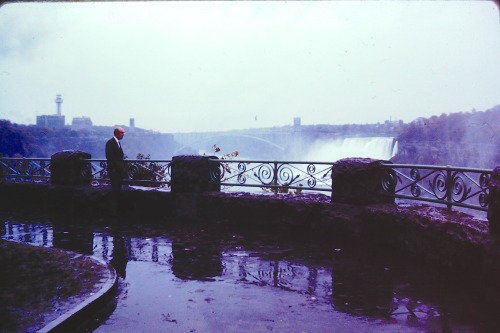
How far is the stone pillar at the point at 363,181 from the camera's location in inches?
253

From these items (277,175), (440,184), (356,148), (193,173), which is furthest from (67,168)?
(356,148)

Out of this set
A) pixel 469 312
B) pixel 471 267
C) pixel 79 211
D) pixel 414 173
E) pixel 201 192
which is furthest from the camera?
pixel 79 211

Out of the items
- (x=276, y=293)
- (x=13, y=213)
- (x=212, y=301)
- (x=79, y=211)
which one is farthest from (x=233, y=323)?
(x=13, y=213)

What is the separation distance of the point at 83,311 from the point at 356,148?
64.7 meters

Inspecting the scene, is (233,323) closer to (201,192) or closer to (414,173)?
(414,173)

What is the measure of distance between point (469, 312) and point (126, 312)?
10.8 ft

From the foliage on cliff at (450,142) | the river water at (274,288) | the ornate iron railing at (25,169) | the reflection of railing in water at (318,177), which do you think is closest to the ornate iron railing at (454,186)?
the reflection of railing in water at (318,177)

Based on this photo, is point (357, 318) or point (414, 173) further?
point (414, 173)

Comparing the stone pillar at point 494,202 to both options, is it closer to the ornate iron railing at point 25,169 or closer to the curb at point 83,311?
the curb at point 83,311

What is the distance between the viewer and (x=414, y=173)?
5836 millimetres

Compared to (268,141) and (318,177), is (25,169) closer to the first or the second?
(318,177)

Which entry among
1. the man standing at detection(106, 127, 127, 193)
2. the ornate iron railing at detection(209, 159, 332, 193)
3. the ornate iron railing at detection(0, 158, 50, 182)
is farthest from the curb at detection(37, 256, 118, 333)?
the ornate iron railing at detection(0, 158, 50, 182)

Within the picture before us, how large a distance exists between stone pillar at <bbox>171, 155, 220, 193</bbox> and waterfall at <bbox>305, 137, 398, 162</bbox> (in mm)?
41604

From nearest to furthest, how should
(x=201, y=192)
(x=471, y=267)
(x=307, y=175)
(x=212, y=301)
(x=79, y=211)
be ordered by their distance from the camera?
(x=212, y=301) → (x=471, y=267) → (x=307, y=175) → (x=201, y=192) → (x=79, y=211)
